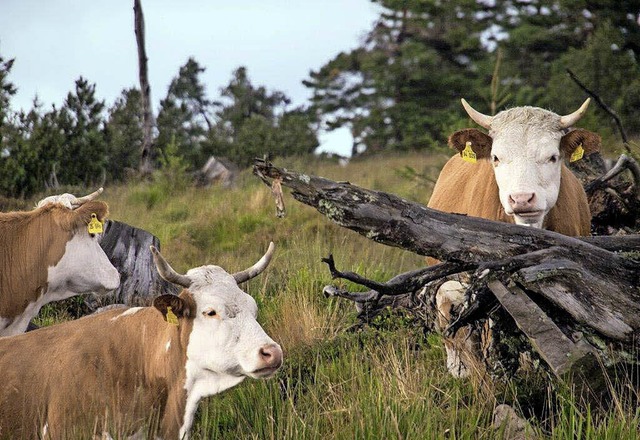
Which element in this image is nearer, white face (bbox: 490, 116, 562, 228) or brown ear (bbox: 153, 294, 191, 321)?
brown ear (bbox: 153, 294, 191, 321)

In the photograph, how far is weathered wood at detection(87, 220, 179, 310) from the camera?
318 inches

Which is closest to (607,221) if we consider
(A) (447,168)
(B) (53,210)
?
(A) (447,168)

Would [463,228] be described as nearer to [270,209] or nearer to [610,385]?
[610,385]

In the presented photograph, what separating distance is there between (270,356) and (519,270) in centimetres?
143

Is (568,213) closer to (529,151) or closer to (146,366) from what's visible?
(529,151)

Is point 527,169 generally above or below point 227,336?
above

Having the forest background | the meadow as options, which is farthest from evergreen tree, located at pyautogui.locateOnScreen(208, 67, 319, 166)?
the meadow

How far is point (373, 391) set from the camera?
16.2 ft

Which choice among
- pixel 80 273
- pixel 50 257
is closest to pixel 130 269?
pixel 80 273

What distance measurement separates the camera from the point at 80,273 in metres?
7.21

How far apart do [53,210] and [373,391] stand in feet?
12.3

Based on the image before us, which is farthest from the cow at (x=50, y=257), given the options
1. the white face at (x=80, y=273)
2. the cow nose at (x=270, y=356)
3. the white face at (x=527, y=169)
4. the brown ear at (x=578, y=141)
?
the brown ear at (x=578, y=141)

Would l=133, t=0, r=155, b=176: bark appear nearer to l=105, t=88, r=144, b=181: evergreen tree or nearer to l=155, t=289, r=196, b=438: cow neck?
l=105, t=88, r=144, b=181: evergreen tree

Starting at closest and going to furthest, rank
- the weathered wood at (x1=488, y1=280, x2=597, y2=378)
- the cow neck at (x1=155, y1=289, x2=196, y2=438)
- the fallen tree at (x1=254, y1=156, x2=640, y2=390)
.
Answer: the weathered wood at (x1=488, y1=280, x2=597, y2=378) < the fallen tree at (x1=254, y1=156, x2=640, y2=390) < the cow neck at (x1=155, y1=289, x2=196, y2=438)
